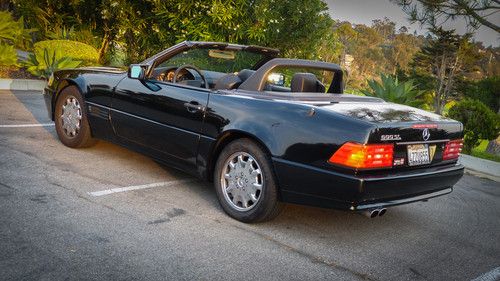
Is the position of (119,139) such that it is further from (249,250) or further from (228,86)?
(249,250)

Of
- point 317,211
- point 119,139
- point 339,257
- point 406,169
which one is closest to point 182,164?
point 119,139

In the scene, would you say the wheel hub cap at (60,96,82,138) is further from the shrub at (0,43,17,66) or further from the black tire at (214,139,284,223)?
the shrub at (0,43,17,66)

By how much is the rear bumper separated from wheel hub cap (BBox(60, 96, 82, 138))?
9.28ft

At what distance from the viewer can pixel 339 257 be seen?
3.37 meters

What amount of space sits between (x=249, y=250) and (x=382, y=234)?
1.32 meters

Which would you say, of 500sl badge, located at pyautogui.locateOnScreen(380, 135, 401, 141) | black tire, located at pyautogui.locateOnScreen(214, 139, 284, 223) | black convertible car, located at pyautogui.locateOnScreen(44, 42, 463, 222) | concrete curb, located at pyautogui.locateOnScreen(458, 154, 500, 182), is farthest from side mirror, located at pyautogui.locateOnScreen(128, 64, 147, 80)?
concrete curb, located at pyautogui.locateOnScreen(458, 154, 500, 182)

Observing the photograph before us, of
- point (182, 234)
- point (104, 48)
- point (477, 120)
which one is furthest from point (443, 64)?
point (182, 234)

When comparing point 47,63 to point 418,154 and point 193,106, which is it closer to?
point 193,106

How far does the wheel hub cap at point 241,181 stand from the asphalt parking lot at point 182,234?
18 centimetres

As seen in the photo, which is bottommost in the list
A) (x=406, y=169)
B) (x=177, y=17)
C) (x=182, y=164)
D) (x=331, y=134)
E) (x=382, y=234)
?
(x=382, y=234)

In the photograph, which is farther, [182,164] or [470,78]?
[470,78]

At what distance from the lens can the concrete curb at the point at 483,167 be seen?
302 inches

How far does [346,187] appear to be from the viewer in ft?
10.7

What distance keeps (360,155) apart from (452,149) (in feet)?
4.15
